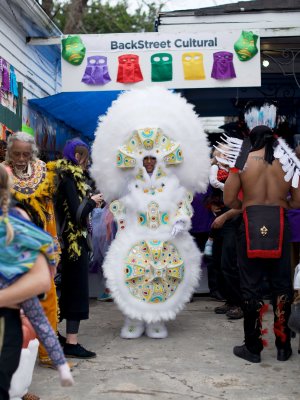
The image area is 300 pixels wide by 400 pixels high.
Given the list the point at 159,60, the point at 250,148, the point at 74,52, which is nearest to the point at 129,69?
the point at 159,60

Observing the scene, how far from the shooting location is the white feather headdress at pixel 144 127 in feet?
19.0

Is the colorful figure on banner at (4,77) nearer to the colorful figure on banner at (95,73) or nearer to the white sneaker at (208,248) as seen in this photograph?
the colorful figure on banner at (95,73)

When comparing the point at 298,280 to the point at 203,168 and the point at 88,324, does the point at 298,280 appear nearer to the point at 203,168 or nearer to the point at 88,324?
the point at 203,168

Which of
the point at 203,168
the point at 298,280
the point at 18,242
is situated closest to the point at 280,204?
the point at 298,280

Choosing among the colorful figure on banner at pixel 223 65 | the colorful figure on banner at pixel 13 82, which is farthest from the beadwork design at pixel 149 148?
the colorful figure on banner at pixel 13 82

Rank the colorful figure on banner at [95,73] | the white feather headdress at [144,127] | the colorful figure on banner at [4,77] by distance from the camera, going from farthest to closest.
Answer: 1. the colorful figure on banner at [95,73]
2. the colorful figure on banner at [4,77]
3. the white feather headdress at [144,127]

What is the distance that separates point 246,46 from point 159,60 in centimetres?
107

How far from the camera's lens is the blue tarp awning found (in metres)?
8.95

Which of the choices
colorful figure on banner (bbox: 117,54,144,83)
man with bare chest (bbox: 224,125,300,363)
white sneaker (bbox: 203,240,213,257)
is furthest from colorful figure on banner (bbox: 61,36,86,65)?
man with bare chest (bbox: 224,125,300,363)

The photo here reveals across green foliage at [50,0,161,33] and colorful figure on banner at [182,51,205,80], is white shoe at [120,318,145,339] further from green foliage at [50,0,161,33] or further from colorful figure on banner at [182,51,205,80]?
green foliage at [50,0,161,33]

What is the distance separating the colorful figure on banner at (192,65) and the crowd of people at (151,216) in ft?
5.00

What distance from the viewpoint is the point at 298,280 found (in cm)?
443

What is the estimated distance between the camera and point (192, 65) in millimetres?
7883

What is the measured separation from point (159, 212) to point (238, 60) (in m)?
3.02
